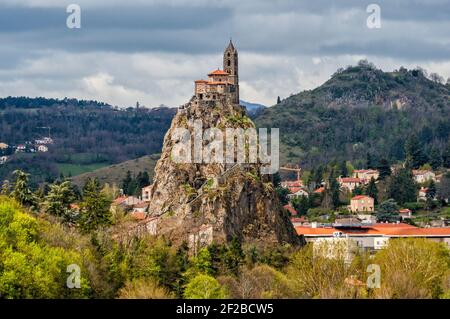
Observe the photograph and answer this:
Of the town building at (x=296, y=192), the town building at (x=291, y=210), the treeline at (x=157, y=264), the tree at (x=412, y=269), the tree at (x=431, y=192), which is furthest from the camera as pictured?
the town building at (x=296, y=192)

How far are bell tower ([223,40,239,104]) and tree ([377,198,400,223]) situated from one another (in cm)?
4046

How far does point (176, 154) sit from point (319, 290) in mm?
38418

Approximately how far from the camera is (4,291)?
243 feet

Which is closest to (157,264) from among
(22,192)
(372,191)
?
(22,192)

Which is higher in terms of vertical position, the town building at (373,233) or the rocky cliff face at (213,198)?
the rocky cliff face at (213,198)

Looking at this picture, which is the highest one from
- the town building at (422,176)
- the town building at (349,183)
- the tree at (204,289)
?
the town building at (422,176)

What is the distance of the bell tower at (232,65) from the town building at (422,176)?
221ft

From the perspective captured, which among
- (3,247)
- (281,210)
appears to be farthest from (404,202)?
(3,247)

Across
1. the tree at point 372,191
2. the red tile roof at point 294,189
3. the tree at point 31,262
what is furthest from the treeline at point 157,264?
the red tile roof at point 294,189

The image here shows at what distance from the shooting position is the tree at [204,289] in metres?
77.2

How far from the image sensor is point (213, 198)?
371 ft

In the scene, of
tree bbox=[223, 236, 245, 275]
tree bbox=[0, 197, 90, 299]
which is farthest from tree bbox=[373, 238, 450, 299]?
tree bbox=[0, 197, 90, 299]

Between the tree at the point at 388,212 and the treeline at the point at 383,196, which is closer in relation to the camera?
the tree at the point at 388,212

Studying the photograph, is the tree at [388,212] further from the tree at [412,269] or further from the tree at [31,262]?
the tree at [31,262]
